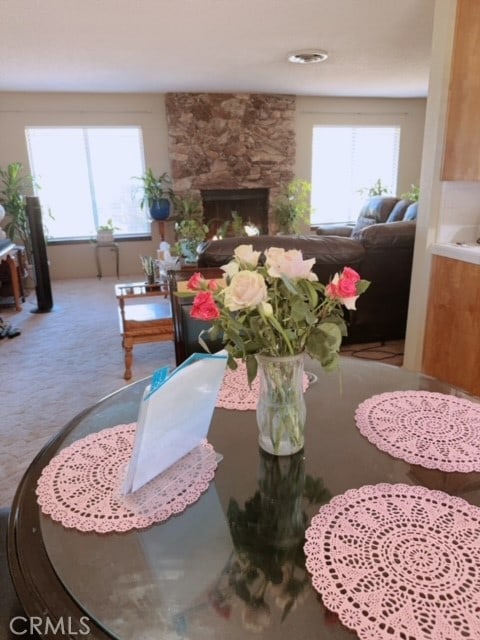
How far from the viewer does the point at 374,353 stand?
3.32m

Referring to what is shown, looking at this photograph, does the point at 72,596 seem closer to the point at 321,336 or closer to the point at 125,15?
the point at 321,336

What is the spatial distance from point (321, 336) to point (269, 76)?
488 centimetres

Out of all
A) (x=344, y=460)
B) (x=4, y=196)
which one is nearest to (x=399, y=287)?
(x=344, y=460)

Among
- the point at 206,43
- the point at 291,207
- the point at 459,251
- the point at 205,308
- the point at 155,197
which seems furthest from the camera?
the point at 291,207

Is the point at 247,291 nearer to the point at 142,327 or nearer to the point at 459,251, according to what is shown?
the point at 459,251

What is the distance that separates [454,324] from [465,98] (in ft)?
3.80

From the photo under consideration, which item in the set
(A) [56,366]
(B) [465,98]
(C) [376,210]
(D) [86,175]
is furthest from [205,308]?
(D) [86,175]

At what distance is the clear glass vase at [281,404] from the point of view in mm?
909

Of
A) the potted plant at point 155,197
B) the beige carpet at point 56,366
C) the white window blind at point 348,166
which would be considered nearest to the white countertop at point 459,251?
the beige carpet at point 56,366

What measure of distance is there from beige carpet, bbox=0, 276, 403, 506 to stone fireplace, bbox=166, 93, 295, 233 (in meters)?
2.30

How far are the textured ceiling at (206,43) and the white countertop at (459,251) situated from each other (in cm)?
158

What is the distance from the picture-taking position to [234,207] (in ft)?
21.3

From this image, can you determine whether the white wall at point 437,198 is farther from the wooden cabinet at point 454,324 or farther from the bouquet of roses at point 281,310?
the bouquet of roses at point 281,310

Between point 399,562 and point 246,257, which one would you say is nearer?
point 399,562
